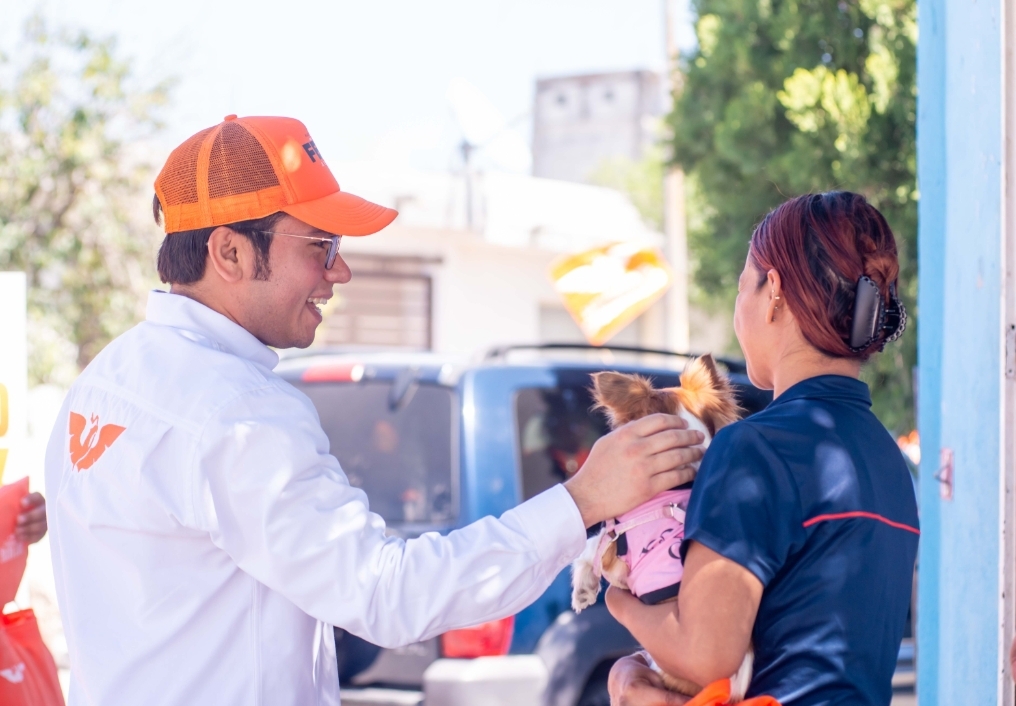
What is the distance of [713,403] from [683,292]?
12.4 metres

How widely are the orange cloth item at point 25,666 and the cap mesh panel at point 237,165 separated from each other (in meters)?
1.34

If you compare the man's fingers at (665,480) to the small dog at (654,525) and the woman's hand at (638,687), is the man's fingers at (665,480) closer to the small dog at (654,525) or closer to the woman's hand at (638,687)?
the small dog at (654,525)

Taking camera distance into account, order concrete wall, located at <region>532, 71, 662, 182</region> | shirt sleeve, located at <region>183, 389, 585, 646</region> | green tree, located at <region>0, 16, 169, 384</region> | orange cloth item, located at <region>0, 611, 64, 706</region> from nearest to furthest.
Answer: shirt sleeve, located at <region>183, 389, 585, 646</region> → orange cloth item, located at <region>0, 611, 64, 706</region> → green tree, located at <region>0, 16, 169, 384</region> → concrete wall, located at <region>532, 71, 662, 182</region>

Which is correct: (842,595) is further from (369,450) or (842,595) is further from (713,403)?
(369,450)

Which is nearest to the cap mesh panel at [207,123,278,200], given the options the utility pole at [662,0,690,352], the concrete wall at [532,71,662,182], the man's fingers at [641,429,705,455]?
the man's fingers at [641,429,705,455]

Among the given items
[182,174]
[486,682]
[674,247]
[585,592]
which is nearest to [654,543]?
[585,592]

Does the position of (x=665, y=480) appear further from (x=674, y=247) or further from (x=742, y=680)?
(x=674, y=247)

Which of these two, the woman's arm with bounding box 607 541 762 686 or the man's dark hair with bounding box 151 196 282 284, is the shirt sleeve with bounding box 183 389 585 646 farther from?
the man's dark hair with bounding box 151 196 282 284

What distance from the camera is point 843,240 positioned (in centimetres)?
179

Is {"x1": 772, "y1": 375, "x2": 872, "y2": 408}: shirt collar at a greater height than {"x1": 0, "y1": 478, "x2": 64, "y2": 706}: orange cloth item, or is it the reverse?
{"x1": 772, "y1": 375, "x2": 872, "y2": 408}: shirt collar

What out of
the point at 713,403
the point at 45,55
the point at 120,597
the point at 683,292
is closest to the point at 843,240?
the point at 713,403

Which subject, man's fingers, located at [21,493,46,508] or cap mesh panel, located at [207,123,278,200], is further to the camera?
man's fingers, located at [21,493,46,508]

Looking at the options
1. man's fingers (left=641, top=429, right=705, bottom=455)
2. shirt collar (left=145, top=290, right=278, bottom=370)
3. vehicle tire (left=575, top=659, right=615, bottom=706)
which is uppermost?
shirt collar (left=145, top=290, right=278, bottom=370)

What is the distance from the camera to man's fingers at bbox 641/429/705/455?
72.5 inches
